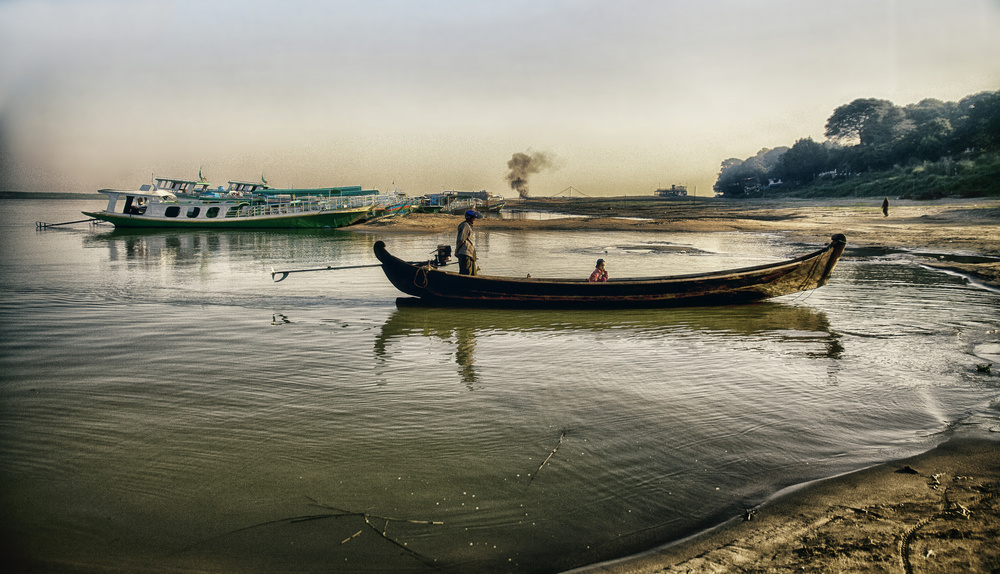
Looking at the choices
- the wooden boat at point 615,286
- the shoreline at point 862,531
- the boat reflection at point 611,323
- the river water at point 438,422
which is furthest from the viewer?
the wooden boat at point 615,286

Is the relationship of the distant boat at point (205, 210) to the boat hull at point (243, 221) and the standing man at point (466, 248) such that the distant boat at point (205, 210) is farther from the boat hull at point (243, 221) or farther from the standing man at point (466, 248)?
the standing man at point (466, 248)

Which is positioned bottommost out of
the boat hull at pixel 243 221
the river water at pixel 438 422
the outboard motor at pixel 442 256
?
the river water at pixel 438 422

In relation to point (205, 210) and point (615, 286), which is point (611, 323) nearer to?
point (615, 286)

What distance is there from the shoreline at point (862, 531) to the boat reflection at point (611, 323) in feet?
14.9

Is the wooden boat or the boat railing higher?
the boat railing

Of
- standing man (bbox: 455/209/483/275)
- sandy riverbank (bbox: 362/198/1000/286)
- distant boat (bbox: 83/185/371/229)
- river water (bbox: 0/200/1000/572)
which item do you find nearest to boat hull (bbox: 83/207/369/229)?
distant boat (bbox: 83/185/371/229)

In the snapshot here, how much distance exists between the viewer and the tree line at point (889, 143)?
4853 cm

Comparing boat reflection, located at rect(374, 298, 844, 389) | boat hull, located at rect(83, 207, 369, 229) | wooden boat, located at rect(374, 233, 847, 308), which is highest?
boat hull, located at rect(83, 207, 369, 229)

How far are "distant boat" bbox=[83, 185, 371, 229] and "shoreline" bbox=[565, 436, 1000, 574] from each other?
42.1m

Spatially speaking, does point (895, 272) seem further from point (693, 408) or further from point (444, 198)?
point (444, 198)

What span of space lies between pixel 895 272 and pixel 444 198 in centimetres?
5881

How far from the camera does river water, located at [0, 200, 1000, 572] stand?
12.0ft

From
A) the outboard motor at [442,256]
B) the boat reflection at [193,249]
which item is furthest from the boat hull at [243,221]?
the outboard motor at [442,256]

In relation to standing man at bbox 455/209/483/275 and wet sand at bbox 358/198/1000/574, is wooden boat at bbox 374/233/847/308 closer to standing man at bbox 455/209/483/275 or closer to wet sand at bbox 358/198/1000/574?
standing man at bbox 455/209/483/275
